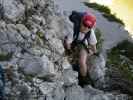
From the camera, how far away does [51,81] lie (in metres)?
10.6

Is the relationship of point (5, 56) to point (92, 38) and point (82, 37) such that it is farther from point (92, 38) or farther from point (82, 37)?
point (92, 38)

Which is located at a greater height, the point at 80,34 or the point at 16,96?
the point at 80,34

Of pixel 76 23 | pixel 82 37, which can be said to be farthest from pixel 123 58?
pixel 76 23

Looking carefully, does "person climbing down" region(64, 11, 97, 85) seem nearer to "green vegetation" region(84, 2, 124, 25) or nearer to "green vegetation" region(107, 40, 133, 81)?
"green vegetation" region(107, 40, 133, 81)

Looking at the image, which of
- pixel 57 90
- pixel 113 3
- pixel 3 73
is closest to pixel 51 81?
pixel 57 90

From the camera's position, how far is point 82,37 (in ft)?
40.1

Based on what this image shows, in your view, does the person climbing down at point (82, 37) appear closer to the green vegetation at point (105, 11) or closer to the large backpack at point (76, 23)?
the large backpack at point (76, 23)

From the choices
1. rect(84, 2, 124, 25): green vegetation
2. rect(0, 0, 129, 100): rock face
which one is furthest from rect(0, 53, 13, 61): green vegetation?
rect(84, 2, 124, 25): green vegetation

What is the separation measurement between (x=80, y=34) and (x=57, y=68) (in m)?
1.39

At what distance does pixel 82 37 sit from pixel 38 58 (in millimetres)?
1811

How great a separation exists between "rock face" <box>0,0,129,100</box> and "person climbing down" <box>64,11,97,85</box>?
9.1 inches

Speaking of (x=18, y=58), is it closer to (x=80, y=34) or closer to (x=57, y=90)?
(x=57, y=90)

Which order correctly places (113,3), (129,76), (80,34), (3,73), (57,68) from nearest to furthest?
(3,73) → (57,68) → (80,34) → (129,76) → (113,3)

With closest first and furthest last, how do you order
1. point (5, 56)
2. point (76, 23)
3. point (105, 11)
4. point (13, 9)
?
point (5, 56)
point (13, 9)
point (76, 23)
point (105, 11)
